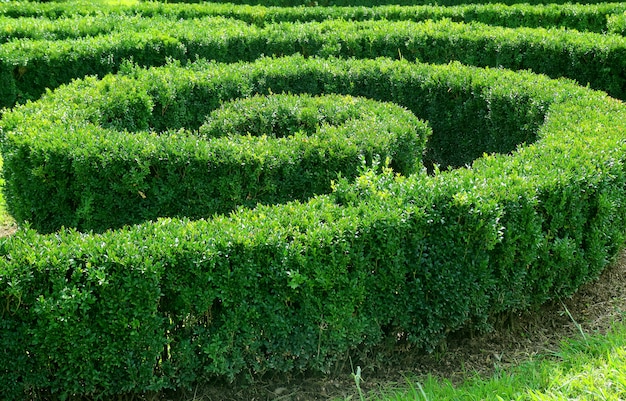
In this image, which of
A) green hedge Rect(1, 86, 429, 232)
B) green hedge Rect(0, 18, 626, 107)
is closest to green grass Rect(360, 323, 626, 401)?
green hedge Rect(1, 86, 429, 232)

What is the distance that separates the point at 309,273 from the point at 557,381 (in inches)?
72.6

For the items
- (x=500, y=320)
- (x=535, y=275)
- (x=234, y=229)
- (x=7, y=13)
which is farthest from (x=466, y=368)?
Answer: (x=7, y=13)

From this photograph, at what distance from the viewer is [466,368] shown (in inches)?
211

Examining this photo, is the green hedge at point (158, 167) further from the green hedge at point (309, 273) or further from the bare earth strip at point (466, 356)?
the bare earth strip at point (466, 356)

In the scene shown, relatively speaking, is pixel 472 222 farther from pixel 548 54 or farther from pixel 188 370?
pixel 548 54

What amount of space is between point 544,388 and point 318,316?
162 centimetres

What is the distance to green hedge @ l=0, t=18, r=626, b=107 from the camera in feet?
34.3

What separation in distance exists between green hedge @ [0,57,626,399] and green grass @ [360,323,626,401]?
454 millimetres

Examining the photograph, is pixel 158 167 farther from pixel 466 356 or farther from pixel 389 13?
pixel 389 13

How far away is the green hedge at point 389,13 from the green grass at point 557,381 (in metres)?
9.51

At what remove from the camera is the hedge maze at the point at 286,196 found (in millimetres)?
4582

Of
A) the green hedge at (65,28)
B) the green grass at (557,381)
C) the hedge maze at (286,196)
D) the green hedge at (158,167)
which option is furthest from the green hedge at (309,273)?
the green hedge at (65,28)

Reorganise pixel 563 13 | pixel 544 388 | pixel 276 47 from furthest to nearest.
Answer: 1. pixel 563 13
2. pixel 276 47
3. pixel 544 388

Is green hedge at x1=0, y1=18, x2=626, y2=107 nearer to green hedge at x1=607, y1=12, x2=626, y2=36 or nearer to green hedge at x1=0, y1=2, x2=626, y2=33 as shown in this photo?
green hedge at x1=607, y1=12, x2=626, y2=36
